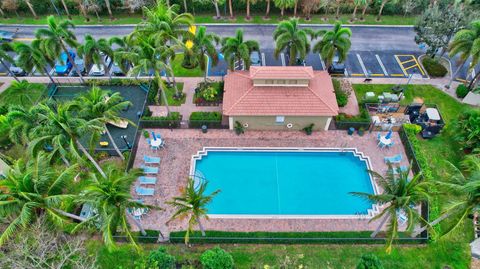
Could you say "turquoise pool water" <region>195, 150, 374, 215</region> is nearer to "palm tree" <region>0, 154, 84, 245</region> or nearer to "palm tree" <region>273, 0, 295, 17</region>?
"palm tree" <region>0, 154, 84, 245</region>

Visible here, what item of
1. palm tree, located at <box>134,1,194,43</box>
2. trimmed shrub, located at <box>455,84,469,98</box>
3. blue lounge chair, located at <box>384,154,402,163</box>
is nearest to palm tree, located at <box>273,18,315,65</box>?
palm tree, located at <box>134,1,194,43</box>

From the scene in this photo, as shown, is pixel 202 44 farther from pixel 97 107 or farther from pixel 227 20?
pixel 227 20

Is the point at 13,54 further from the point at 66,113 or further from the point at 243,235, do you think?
the point at 243,235

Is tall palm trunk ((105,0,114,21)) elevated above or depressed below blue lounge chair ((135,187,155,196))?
above

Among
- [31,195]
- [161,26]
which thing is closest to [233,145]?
[161,26]

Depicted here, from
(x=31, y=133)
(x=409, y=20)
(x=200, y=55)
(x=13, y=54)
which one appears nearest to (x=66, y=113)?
(x=31, y=133)
